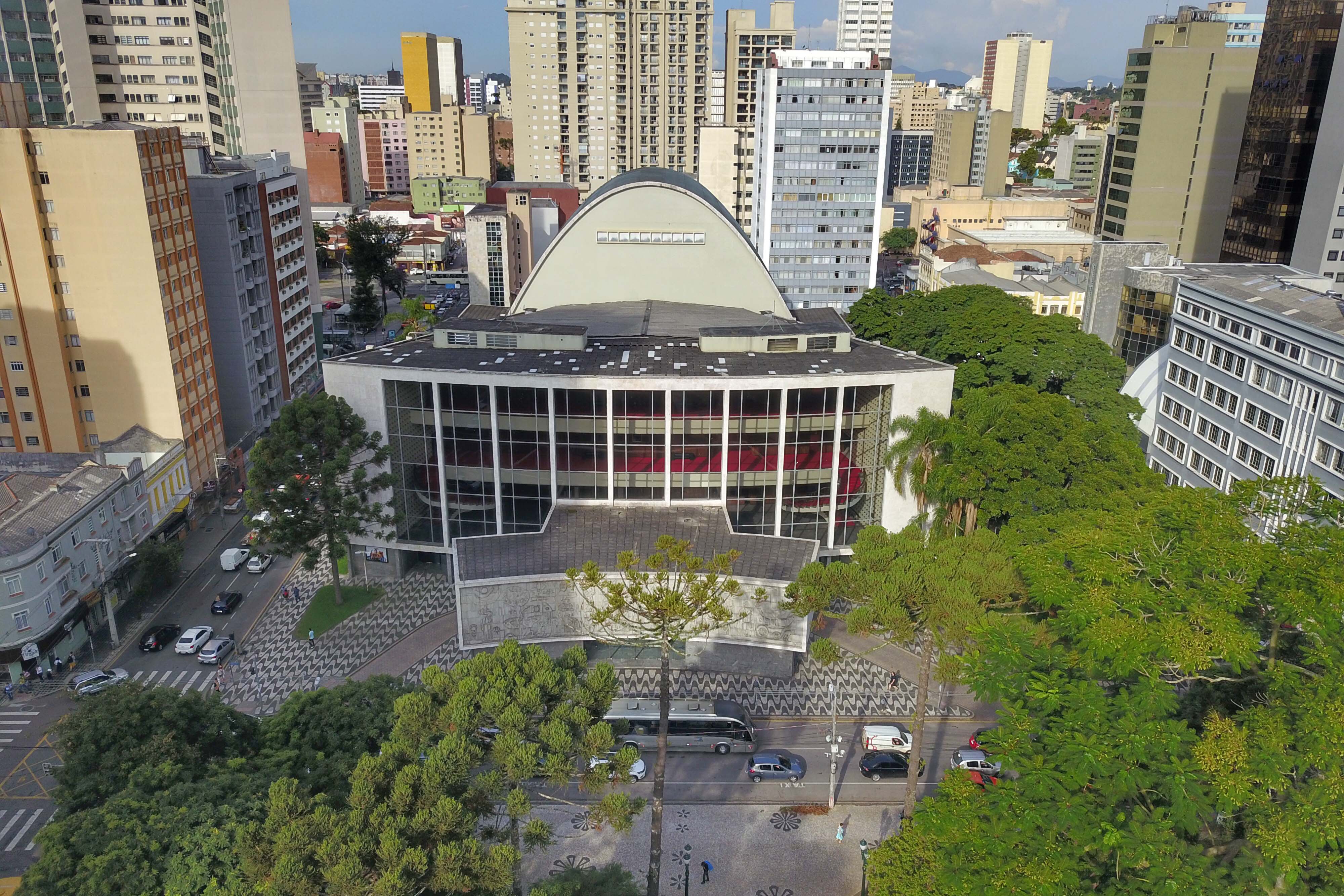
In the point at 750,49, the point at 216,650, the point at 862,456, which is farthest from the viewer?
the point at 750,49

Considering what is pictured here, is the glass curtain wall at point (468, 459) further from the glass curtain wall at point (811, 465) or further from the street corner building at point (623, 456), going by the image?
the glass curtain wall at point (811, 465)

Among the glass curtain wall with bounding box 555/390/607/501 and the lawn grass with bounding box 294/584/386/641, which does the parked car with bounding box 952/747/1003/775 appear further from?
the lawn grass with bounding box 294/584/386/641

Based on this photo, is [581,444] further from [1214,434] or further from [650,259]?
[1214,434]

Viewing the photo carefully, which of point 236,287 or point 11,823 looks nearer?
point 11,823

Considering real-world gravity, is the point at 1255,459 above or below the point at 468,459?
above

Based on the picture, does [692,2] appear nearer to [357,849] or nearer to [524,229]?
[524,229]

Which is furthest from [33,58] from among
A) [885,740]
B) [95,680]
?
[885,740]
